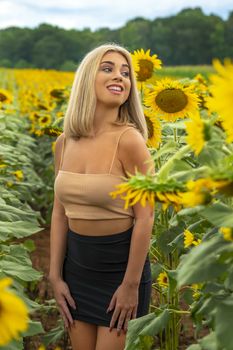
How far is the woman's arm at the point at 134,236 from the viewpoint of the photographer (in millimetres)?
2150

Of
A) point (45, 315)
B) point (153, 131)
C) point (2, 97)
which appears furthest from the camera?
point (2, 97)

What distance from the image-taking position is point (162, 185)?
4.05 ft

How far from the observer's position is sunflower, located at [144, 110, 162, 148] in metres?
2.80

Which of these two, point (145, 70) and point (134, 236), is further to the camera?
point (145, 70)

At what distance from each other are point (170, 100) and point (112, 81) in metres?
0.54

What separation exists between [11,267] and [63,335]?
140 cm

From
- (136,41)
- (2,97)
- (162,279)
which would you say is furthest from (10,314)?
(136,41)

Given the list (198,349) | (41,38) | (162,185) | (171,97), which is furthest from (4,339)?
(41,38)

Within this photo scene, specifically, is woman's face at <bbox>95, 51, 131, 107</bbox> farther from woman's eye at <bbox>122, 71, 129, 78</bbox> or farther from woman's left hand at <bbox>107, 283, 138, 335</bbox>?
woman's left hand at <bbox>107, 283, 138, 335</bbox>

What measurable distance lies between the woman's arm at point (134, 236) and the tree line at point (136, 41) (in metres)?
36.9

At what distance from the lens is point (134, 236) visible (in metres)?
2.16

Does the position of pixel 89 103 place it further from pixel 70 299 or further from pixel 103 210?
pixel 70 299

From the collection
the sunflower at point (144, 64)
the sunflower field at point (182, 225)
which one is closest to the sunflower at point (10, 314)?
the sunflower field at point (182, 225)

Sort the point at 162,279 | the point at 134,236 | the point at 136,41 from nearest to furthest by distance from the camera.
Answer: the point at 134,236
the point at 162,279
the point at 136,41
